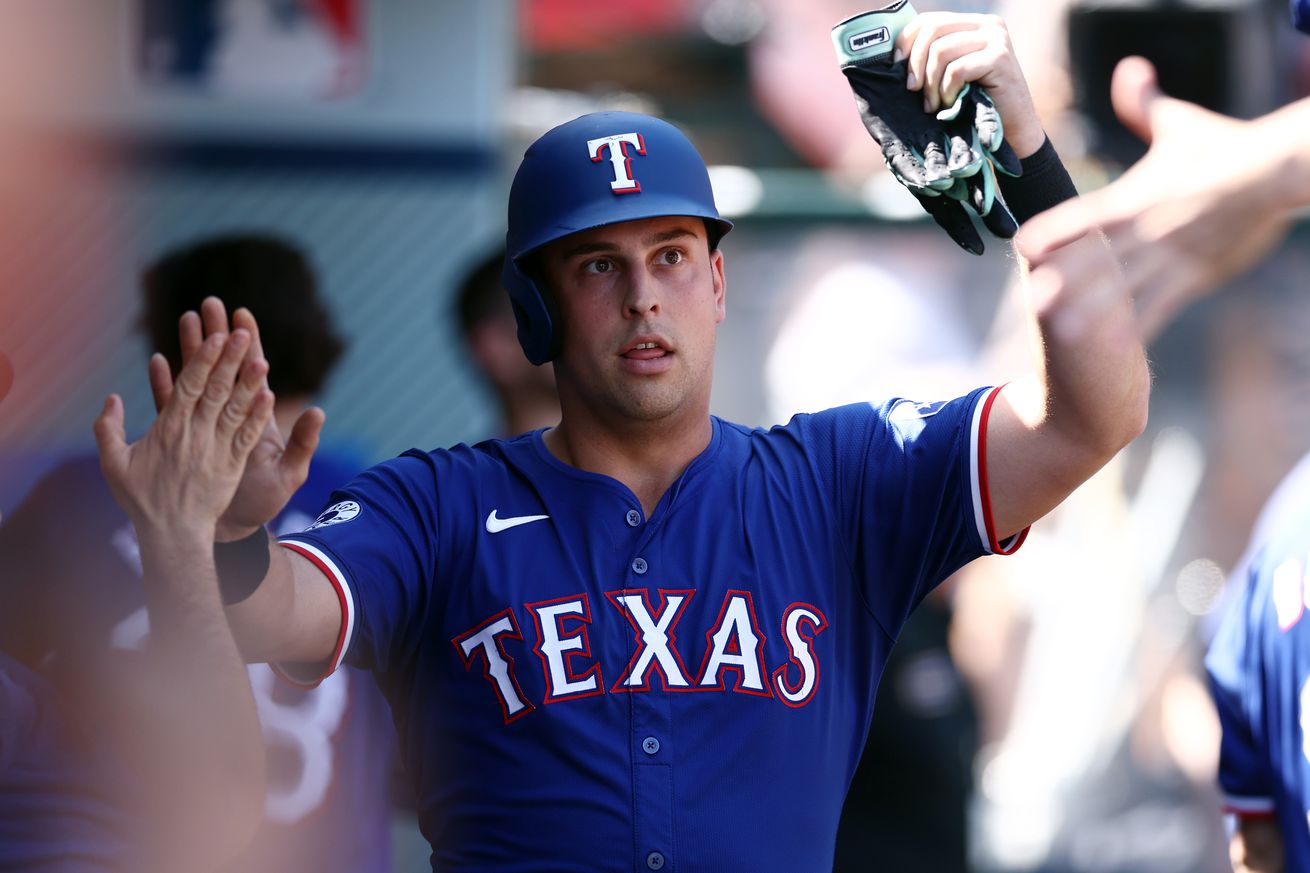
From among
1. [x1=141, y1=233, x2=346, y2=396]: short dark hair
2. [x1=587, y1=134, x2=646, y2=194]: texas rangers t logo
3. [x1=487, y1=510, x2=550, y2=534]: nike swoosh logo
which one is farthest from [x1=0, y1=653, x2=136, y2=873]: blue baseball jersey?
[x1=587, y1=134, x2=646, y2=194]: texas rangers t logo

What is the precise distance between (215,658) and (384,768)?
1446 mm

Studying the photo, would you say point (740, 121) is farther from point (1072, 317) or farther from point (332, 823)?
point (1072, 317)

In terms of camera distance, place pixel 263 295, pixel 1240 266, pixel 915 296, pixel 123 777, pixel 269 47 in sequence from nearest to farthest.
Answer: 1. pixel 1240 266
2. pixel 123 777
3. pixel 263 295
4. pixel 269 47
5. pixel 915 296

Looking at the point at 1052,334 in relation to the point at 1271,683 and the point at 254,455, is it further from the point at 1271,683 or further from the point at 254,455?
the point at 254,455

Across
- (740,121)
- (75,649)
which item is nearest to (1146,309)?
(75,649)

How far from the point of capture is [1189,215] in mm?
1957

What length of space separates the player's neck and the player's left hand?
0.66 m

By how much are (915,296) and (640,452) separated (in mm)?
3701

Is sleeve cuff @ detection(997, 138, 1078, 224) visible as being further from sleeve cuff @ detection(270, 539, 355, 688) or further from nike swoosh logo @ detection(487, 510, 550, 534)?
sleeve cuff @ detection(270, 539, 355, 688)

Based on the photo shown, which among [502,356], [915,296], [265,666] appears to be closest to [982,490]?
[265,666]

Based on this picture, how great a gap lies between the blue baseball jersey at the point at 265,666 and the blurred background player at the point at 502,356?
0.55 m

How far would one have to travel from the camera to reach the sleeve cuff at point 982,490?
2477 millimetres

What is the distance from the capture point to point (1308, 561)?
9.11 ft

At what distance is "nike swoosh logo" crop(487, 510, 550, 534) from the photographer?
8.40 feet
